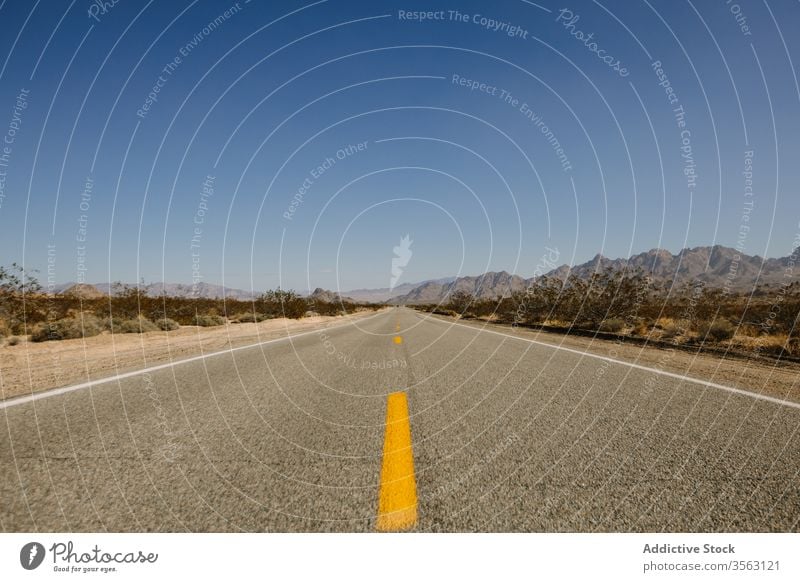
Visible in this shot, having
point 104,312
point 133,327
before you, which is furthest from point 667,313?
point 104,312

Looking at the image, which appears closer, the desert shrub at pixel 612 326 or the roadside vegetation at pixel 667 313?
the roadside vegetation at pixel 667 313

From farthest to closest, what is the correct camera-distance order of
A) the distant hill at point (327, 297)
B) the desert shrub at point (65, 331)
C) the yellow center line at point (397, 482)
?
the distant hill at point (327, 297)
the desert shrub at point (65, 331)
the yellow center line at point (397, 482)

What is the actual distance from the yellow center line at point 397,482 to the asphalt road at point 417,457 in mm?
50

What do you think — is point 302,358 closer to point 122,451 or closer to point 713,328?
point 122,451

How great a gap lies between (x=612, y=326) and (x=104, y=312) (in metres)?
21.9

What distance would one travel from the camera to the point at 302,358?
22.0 feet

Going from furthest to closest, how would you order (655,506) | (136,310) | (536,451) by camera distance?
1. (136,310)
2. (536,451)
3. (655,506)

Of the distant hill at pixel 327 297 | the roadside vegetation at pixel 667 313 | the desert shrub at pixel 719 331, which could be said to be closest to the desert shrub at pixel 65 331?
the roadside vegetation at pixel 667 313

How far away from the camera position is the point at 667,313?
63.9 feet

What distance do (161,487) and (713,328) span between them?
14.2 meters

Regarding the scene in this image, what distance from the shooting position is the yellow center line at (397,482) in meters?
1.57

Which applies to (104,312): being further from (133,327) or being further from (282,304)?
(282,304)

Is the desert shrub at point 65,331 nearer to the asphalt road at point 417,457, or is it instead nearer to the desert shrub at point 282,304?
the asphalt road at point 417,457
